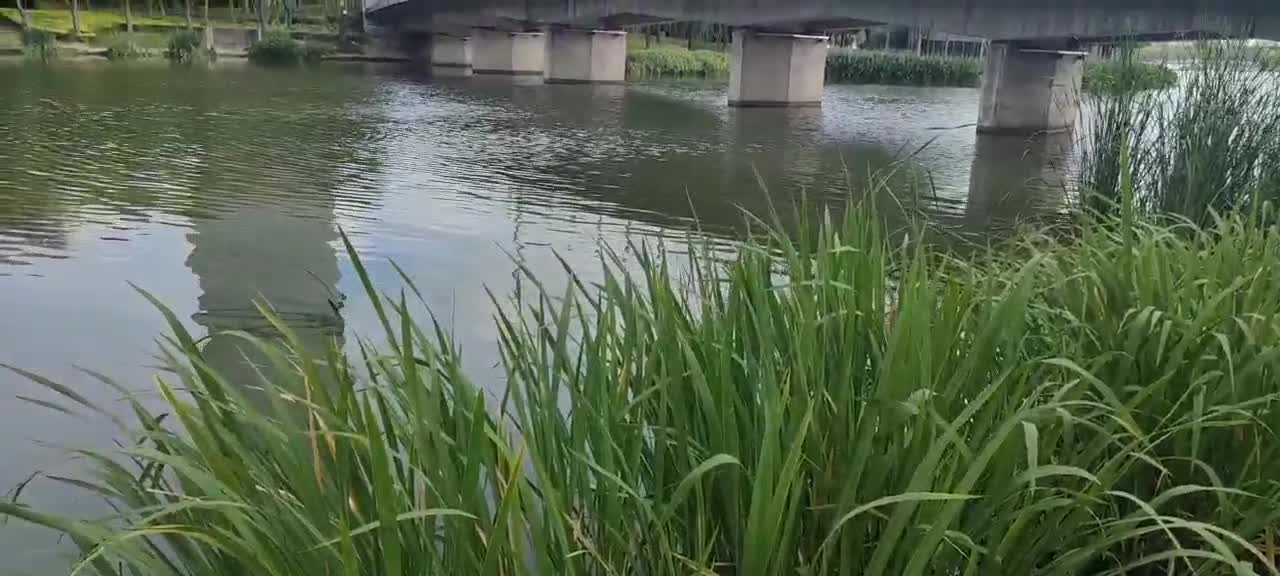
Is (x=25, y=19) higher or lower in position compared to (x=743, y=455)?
higher

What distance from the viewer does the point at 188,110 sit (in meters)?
15.9

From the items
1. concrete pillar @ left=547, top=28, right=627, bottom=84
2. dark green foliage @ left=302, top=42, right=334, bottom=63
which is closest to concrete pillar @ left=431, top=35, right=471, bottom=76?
dark green foliage @ left=302, top=42, right=334, bottom=63

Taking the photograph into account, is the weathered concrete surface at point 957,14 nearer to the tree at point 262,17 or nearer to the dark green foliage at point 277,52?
the dark green foliage at point 277,52

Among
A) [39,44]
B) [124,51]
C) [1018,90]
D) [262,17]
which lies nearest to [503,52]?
[262,17]

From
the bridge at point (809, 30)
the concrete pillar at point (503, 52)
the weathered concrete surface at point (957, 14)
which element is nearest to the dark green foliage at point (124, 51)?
the bridge at point (809, 30)

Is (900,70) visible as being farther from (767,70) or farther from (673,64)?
(767,70)

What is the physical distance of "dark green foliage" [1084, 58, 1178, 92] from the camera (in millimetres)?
5273

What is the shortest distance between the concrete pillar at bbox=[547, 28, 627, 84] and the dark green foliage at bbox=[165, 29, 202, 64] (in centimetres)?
1091

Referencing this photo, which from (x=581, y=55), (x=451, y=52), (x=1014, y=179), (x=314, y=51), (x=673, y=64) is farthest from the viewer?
(x=451, y=52)

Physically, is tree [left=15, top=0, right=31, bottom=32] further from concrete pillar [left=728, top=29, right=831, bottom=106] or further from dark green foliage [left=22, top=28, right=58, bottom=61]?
concrete pillar [left=728, top=29, right=831, bottom=106]

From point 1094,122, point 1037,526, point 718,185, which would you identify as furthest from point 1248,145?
point 718,185

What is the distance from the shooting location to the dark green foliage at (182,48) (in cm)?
3241

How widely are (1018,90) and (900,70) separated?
1659 centimetres

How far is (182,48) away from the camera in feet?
107
